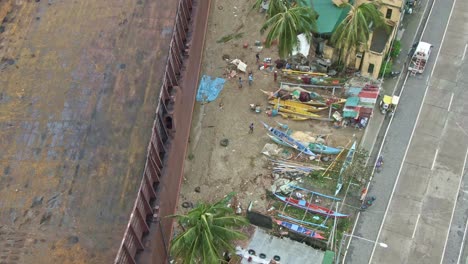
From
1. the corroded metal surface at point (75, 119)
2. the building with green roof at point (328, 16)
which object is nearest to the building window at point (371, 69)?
the building with green roof at point (328, 16)

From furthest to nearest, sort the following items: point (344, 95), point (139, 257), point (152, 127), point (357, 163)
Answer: point (344, 95)
point (357, 163)
point (152, 127)
point (139, 257)

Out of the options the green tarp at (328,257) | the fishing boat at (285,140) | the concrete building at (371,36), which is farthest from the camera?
the concrete building at (371,36)

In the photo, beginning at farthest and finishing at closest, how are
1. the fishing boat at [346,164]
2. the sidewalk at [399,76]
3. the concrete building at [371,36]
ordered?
1. the concrete building at [371,36]
2. the sidewalk at [399,76]
3. the fishing boat at [346,164]

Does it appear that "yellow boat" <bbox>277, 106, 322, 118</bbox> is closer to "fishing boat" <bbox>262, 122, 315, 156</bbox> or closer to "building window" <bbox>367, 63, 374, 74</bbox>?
"fishing boat" <bbox>262, 122, 315, 156</bbox>

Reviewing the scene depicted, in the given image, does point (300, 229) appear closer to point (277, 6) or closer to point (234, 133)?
point (234, 133)

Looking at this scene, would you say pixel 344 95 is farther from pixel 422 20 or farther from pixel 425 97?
pixel 422 20

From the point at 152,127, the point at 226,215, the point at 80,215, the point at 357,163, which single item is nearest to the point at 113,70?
the point at 152,127

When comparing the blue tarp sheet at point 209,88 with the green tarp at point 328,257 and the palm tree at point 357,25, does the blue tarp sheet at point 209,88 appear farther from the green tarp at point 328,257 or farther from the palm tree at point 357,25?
the green tarp at point 328,257

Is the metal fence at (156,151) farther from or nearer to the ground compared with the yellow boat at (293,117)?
farther from the ground
